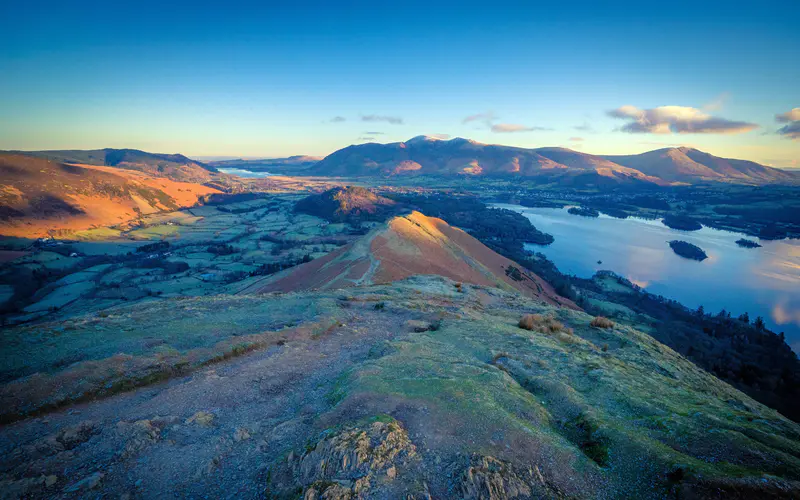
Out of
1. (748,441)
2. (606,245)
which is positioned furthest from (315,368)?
(606,245)

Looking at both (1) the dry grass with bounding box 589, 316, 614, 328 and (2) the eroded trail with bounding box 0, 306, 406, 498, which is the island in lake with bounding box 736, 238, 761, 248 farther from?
(2) the eroded trail with bounding box 0, 306, 406, 498

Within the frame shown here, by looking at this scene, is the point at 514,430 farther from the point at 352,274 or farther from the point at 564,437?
the point at 352,274

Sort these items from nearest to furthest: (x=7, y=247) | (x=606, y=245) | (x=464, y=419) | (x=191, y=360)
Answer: (x=464, y=419) → (x=191, y=360) → (x=7, y=247) → (x=606, y=245)

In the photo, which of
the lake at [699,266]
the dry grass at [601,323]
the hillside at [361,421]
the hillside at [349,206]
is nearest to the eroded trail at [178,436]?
the hillside at [361,421]

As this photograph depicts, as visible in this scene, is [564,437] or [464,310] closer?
[564,437]

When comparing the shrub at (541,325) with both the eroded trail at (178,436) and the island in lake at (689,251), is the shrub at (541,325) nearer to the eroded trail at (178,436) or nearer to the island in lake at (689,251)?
the eroded trail at (178,436)

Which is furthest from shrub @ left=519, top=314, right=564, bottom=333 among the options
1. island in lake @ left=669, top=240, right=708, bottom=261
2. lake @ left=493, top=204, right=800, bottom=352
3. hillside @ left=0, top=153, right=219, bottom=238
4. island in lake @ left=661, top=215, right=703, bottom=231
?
island in lake @ left=661, top=215, right=703, bottom=231
